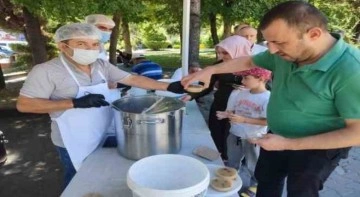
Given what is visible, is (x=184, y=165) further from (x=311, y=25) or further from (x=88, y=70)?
(x=88, y=70)

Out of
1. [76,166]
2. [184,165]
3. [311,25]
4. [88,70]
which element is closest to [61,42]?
[88,70]

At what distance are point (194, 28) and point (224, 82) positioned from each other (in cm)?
248

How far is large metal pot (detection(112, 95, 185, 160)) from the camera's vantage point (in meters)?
1.44

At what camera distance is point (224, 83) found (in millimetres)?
2711

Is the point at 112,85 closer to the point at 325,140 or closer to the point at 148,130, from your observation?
the point at 148,130

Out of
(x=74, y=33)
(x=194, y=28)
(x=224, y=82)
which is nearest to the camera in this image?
(x=74, y=33)

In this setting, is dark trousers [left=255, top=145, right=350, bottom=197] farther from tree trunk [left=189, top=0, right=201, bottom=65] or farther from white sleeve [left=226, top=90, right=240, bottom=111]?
tree trunk [left=189, top=0, right=201, bottom=65]

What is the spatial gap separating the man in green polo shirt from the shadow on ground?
262 centimetres

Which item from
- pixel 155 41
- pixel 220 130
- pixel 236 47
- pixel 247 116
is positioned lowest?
pixel 155 41

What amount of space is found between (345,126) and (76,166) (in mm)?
1413

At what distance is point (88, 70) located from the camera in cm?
183

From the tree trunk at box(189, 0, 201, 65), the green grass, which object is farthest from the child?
the green grass

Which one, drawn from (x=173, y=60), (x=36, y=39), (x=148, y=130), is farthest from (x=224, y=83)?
(x=173, y=60)

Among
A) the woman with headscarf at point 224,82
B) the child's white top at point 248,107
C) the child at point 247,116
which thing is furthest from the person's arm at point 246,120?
the woman with headscarf at point 224,82
